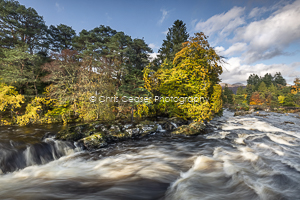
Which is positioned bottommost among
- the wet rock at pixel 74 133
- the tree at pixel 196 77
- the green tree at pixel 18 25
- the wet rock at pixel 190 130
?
the wet rock at pixel 190 130

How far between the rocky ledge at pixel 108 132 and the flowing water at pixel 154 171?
0.57m

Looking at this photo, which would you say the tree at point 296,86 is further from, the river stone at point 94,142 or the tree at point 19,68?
the tree at point 19,68

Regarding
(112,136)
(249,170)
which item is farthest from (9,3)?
(249,170)

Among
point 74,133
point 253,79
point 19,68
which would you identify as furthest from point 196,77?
point 253,79

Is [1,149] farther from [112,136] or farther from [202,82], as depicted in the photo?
[202,82]

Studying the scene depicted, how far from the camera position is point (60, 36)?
25.6 m

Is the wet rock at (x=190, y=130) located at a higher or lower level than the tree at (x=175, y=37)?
lower

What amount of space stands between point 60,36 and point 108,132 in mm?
29119

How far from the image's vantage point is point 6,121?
34.8ft

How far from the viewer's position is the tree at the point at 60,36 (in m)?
25.1

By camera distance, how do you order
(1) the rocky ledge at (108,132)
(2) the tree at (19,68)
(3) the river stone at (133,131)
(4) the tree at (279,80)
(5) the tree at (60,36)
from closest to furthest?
1. (1) the rocky ledge at (108,132)
2. (3) the river stone at (133,131)
3. (2) the tree at (19,68)
4. (5) the tree at (60,36)
5. (4) the tree at (279,80)

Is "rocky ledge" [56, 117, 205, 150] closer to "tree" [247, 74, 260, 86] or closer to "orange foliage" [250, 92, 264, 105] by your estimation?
"orange foliage" [250, 92, 264, 105]

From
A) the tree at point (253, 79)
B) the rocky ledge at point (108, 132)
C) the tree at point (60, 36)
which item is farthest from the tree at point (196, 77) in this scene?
the tree at point (253, 79)

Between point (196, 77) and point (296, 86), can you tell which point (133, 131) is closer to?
point (196, 77)
